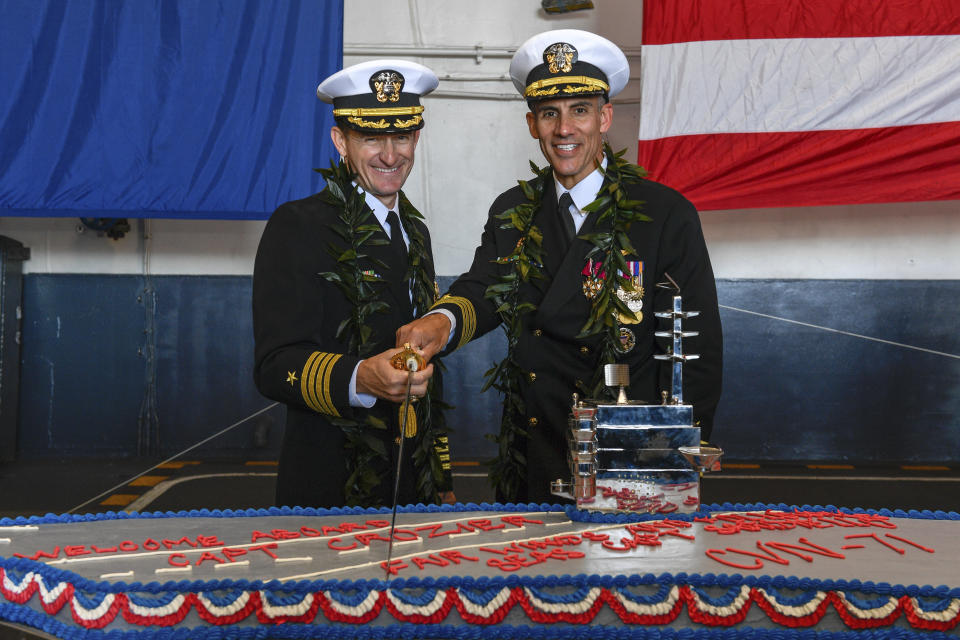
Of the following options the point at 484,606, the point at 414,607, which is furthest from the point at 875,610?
the point at 414,607

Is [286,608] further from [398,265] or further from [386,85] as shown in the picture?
[386,85]

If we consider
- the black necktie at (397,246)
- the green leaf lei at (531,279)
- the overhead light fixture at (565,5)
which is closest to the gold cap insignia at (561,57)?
the green leaf lei at (531,279)

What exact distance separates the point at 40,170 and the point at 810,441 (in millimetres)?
4896

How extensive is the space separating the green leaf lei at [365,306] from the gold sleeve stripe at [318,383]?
0.17m

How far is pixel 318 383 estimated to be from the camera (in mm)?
1910

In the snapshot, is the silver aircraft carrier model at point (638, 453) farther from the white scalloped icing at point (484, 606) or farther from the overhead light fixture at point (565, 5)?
the overhead light fixture at point (565, 5)

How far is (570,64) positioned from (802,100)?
294 cm

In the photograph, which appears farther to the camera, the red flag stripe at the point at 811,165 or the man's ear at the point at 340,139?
the red flag stripe at the point at 811,165

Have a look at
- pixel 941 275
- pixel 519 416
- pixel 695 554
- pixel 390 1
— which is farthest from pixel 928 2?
pixel 695 554

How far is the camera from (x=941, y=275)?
5672 mm

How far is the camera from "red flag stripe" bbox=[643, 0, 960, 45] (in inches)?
180

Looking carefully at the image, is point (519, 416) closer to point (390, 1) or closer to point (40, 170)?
point (40, 170)

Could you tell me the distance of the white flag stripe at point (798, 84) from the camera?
4578 mm

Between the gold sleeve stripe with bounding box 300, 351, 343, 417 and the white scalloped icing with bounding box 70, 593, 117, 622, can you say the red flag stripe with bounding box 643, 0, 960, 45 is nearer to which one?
the gold sleeve stripe with bounding box 300, 351, 343, 417
